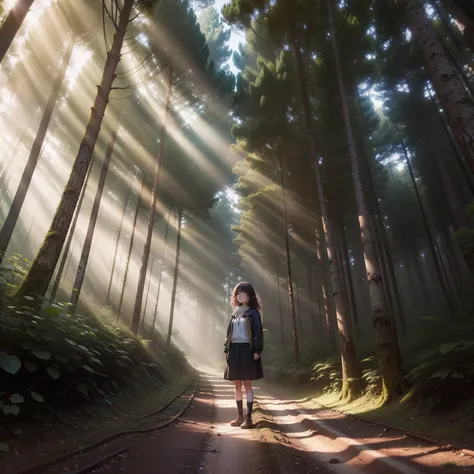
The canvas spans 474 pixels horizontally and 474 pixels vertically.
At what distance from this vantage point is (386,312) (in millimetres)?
7078

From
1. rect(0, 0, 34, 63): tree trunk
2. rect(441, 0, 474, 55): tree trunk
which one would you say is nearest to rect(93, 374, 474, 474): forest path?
rect(0, 0, 34, 63): tree trunk

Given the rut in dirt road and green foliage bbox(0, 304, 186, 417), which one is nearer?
the rut in dirt road

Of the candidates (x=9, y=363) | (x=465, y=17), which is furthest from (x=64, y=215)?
(x=465, y=17)

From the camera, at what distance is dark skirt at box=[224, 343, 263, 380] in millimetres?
4047

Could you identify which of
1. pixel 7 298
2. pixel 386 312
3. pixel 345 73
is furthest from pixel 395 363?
pixel 345 73

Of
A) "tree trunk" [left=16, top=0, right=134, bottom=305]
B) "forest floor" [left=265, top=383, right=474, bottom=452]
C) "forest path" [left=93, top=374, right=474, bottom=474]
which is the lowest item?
"forest path" [left=93, top=374, right=474, bottom=474]

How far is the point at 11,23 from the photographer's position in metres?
4.44

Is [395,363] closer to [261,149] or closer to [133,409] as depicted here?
[133,409]

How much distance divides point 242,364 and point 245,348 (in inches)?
8.4

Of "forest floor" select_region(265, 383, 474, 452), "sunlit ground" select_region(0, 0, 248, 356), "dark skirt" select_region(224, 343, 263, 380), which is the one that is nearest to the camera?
"forest floor" select_region(265, 383, 474, 452)

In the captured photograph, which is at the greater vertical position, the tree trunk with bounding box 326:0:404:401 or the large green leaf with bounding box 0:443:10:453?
the tree trunk with bounding box 326:0:404:401

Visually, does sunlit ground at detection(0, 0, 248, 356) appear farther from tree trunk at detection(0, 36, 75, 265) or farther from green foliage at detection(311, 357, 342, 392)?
green foliage at detection(311, 357, 342, 392)

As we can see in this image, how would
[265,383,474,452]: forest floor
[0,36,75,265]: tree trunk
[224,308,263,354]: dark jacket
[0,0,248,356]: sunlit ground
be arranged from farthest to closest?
[0,0,248,356]: sunlit ground, [0,36,75,265]: tree trunk, [224,308,263,354]: dark jacket, [265,383,474,452]: forest floor

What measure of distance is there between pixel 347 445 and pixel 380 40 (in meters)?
15.9
